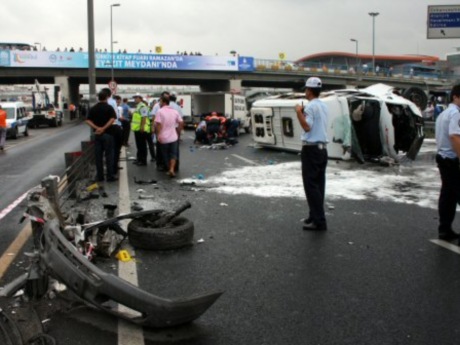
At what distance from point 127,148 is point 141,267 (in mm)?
15074

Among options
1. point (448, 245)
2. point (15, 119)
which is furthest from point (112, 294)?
point (15, 119)

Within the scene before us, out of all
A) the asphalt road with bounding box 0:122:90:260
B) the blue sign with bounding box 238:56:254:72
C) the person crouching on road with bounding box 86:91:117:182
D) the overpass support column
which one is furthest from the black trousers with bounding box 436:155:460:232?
the blue sign with bounding box 238:56:254:72

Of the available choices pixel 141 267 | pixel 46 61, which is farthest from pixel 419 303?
pixel 46 61

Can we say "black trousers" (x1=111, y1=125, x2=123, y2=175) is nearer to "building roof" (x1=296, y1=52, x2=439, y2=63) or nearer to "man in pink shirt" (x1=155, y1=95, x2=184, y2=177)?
"man in pink shirt" (x1=155, y1=95, x2=184, y2=177)

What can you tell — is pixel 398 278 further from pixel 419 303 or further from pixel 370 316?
pixel 370 316

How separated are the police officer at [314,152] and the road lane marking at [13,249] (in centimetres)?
356

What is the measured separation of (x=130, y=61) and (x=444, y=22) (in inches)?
1917

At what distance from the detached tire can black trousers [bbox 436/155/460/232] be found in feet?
10.1

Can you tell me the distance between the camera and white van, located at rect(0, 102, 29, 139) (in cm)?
2584

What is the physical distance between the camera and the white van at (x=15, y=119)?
25.8 m

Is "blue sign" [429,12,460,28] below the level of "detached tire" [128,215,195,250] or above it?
above

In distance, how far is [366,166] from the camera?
13766 millimetres

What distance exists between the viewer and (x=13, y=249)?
19.4ft

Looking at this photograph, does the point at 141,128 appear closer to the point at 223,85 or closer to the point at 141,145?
the point at 141,145
